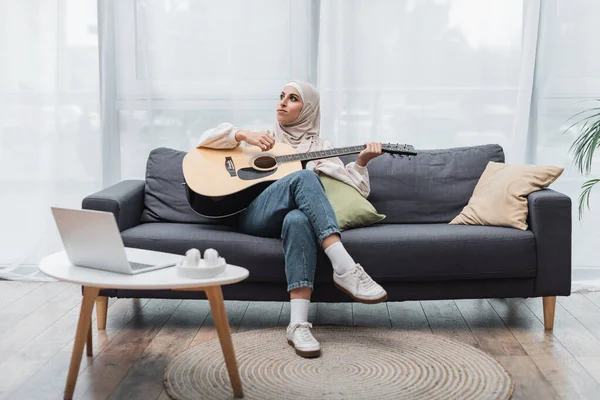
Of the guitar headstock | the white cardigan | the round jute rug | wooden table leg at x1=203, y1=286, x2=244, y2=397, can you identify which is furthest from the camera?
the white cardigan

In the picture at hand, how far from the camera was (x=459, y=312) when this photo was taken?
3383 mm

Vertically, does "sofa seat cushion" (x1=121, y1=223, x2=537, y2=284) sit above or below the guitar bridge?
below

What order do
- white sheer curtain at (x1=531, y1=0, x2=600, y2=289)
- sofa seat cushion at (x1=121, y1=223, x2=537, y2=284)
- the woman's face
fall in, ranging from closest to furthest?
sofa seat cushion at (x1=121, y1=223, x2=537, y2=284) → the woman's face → white sheer curtain at (x1=531, y1=0, x2=600, y2=289)

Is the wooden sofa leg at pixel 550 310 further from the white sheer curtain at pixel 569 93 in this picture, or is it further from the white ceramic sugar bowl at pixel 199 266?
the white ceramic sugar bowl at pixel 199 266

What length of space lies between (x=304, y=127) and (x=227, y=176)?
52 centimetres

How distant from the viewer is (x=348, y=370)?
2.59m

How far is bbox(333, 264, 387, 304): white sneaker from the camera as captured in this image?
2.80m

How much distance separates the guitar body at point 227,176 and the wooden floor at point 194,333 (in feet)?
1.62

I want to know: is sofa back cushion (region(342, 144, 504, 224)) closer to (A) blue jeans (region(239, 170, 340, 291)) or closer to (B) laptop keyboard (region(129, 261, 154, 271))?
(A) blue jeans (region(239, 170, 340, 291))

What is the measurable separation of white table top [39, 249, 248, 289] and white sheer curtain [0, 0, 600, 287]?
72.2 inches

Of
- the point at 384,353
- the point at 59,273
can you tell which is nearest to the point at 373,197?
the point at 384,353

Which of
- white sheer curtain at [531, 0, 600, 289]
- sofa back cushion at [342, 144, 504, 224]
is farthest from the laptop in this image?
white sheer curtain at [531, 0, 600, 289]

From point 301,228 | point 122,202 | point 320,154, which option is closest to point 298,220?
point 301,228

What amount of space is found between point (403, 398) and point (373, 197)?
1.32 metres
